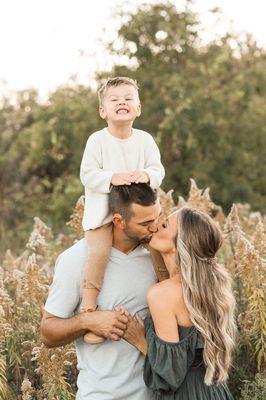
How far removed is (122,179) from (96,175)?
0.63 feet

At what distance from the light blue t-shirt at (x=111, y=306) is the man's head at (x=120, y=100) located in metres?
0.75

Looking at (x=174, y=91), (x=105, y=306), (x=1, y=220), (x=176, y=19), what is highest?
(x=176, y=19)

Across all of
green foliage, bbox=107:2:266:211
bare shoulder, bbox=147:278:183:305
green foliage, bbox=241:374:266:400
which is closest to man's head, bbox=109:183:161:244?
bare shoulder, bbox=147:278:183:305

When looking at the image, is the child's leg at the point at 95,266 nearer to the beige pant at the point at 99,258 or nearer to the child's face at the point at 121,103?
the beige pant at the point at 99,258

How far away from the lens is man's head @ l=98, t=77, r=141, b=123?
452 cm

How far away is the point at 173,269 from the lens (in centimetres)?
418

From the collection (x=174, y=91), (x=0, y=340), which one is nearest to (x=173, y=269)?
(x=0, y=340)

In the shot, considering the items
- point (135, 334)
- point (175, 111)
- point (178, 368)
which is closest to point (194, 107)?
point (175, 111)

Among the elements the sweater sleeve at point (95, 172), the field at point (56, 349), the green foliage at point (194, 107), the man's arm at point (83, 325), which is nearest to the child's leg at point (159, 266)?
the man's arm at point (83, 325)

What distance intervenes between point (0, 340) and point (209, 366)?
1.43 metres

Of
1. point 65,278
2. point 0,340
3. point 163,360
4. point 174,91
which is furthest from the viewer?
point 174,91

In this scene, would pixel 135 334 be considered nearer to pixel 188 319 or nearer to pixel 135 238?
pixel 188 319

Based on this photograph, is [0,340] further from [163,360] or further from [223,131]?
[223,131]

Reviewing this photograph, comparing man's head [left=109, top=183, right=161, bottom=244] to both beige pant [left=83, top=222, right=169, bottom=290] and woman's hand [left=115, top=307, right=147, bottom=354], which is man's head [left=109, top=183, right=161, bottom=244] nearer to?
beige pant [left=83, top=222, right=169, bottom=290]
